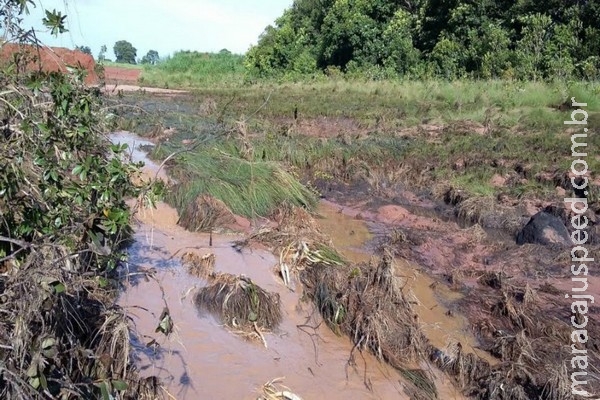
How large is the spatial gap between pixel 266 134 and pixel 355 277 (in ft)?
21.4

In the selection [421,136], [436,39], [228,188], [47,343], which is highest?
[436,39]

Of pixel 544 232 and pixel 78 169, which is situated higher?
pixel 78 169

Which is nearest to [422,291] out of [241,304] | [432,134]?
[241,304]

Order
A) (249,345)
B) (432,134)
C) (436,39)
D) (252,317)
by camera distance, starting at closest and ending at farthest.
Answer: (249,345), (252,317), (432,134), (436,39)

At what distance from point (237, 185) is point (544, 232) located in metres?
3.85

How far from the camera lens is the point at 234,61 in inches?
1484

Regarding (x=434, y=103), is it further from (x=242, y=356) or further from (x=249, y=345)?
(x=242, y=356)

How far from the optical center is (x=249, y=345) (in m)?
4.73

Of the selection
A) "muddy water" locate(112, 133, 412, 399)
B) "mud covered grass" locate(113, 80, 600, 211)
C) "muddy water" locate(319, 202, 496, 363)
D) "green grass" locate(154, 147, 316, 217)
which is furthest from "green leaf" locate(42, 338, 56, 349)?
"green grass" locate(154, 147, 316, 217)

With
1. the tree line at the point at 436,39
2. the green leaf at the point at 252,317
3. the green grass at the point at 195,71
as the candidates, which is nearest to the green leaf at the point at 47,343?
the green leaf at the point at 252,317

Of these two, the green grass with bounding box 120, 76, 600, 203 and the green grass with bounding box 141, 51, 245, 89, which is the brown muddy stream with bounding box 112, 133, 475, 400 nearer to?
the green grass with bounding box 120, 76, 600, 203

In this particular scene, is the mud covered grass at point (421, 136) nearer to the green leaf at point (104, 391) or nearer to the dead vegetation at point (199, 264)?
the dead vegetation at point (199, 264)

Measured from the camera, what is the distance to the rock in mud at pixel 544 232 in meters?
7.23

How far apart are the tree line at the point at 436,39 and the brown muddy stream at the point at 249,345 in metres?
12.3
